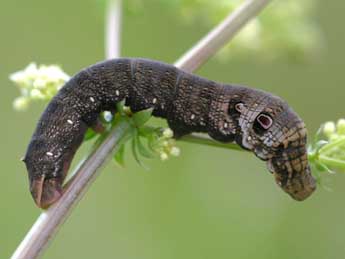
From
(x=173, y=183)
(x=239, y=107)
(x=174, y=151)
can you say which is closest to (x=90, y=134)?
(x=174, y=151)

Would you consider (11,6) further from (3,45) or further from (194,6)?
(194,6)

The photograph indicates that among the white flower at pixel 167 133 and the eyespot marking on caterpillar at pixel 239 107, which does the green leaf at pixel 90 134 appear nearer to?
the white flower at pixel 167 133

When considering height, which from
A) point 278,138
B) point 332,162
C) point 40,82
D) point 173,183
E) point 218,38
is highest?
point 40,82

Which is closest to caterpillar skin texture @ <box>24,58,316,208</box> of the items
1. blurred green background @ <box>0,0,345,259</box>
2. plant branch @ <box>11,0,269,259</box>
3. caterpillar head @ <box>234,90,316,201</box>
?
caterpillar head @ <box>234,90,316,201</box>

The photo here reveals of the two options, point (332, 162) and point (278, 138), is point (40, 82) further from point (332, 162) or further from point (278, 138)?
point (332, 162)

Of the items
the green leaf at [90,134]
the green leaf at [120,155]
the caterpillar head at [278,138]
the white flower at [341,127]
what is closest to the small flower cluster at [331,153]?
the white flower at [341,127]

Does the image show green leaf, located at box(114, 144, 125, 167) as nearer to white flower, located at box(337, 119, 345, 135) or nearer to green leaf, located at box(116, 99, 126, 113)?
green leaf, located at box(116, 99, 126, 113)
